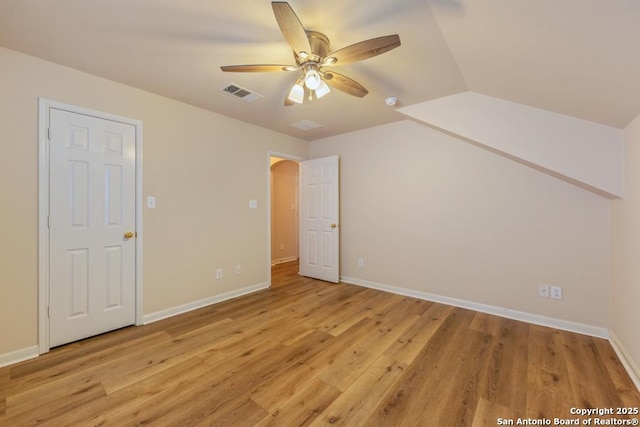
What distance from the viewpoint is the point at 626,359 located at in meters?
1.94

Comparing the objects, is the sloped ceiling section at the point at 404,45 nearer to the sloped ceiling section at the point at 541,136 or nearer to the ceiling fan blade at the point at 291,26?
the sloped ceiling section at the point at 541,136

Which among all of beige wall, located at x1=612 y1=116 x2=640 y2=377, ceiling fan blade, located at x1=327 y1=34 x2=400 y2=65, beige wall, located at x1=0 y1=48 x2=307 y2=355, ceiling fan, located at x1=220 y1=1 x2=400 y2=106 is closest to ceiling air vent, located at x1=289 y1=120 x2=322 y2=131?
beige wall, located at x1=0 y1=48 x2=307 y2=355

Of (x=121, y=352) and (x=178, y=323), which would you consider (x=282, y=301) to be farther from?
(x=121, y=352)

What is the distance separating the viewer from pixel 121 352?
7.07 feet

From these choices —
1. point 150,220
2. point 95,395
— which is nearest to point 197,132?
point 150,220

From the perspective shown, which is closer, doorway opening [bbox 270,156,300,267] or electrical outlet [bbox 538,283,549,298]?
electrical outlet [bbox 538,283,549,298]

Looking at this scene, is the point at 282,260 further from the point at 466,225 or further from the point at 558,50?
the point at 558,50

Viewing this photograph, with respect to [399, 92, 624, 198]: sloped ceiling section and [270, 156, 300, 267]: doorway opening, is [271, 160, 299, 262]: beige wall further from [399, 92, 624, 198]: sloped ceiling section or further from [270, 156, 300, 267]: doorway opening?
[399, 92, 624, 198]: sloped ceiling section

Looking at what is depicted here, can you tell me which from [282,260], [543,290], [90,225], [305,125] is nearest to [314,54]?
[305,125]

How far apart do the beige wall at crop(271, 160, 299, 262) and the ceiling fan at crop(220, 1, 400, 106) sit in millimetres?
3813

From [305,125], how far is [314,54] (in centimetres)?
196

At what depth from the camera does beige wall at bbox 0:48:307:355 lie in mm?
2027

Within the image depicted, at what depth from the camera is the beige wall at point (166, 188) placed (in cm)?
203

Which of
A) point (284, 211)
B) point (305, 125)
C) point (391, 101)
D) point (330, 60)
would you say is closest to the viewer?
point (330, 60)
